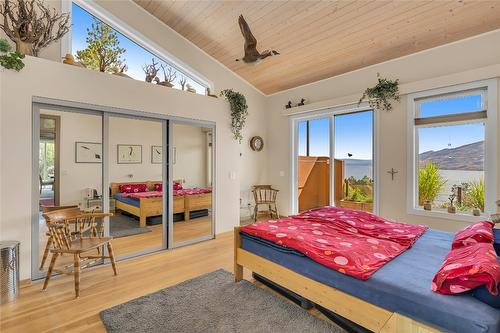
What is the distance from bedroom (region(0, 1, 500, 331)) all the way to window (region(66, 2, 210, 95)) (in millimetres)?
155

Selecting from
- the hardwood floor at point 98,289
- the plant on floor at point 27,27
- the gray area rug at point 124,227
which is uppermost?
the plant on floor at point 27,27

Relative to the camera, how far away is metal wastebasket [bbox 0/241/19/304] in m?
2.29

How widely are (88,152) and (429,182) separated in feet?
15.8

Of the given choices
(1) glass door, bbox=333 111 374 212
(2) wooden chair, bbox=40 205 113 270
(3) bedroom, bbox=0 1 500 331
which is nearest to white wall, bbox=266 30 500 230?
(3) bedroom, bbox=0 1 500 331

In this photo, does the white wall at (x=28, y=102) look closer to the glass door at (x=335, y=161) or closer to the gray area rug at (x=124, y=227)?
the gray area rug at (x=124, y=227)

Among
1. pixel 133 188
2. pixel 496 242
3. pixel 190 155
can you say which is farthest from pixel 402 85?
pixel 133 188

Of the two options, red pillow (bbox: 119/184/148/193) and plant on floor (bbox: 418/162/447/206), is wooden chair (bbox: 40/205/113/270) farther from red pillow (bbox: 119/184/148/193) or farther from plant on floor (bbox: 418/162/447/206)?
plant on floor (bbox: 418/162/447/206)

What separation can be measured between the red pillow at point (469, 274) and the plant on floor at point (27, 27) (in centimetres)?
422

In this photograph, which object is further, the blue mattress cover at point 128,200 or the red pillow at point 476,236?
the blue mattress cover at point 128,200

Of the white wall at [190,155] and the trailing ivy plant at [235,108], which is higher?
the trailing ivy plant at [235,108]

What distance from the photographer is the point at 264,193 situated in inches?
229

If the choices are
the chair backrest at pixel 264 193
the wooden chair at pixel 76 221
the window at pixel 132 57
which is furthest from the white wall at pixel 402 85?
the wooden chair at pixel 76 221

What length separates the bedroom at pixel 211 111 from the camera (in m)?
2.56

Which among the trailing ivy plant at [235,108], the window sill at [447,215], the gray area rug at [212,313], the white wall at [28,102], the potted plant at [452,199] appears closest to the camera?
the gray area rug at [212,313]
